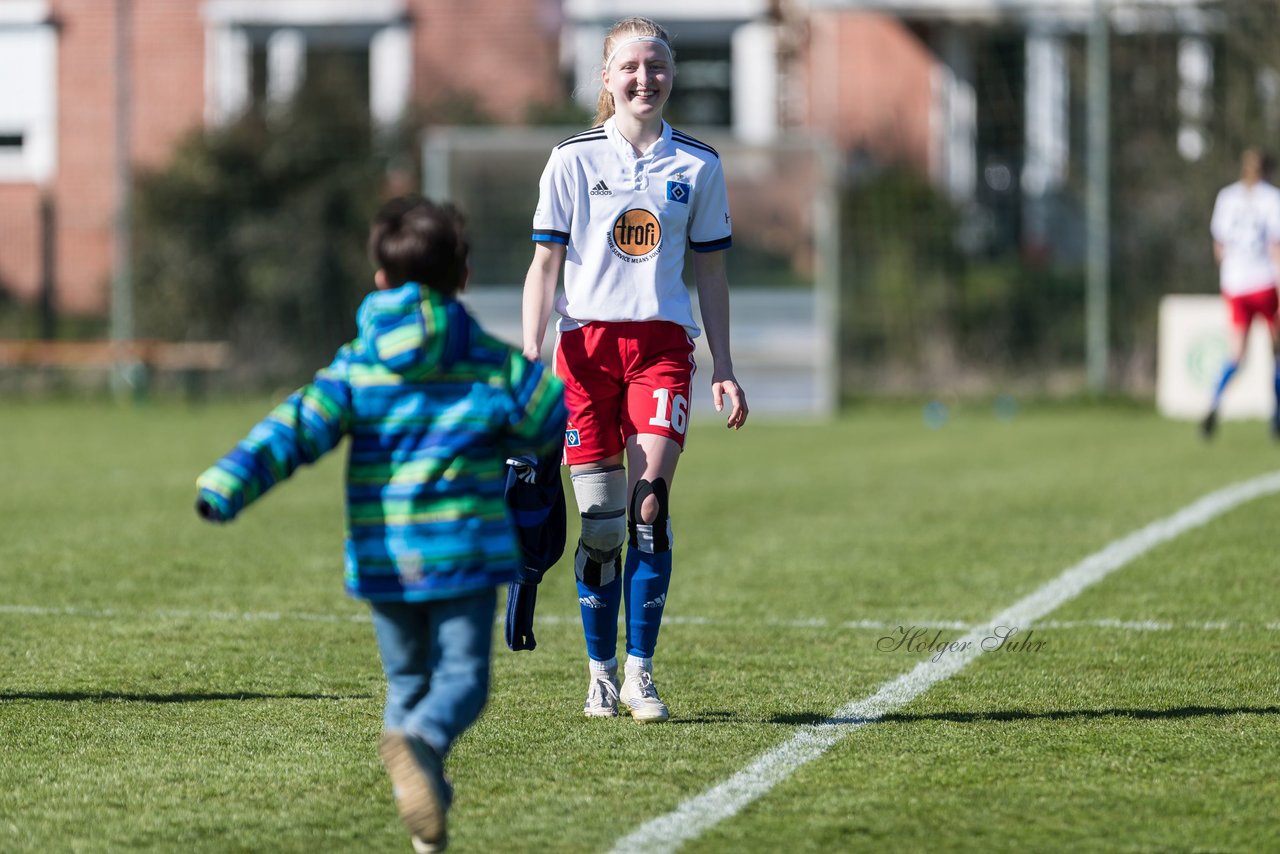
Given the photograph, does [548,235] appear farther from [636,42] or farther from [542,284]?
[636,42]

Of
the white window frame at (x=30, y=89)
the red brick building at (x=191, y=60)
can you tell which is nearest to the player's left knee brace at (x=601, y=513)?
the red brick building at (x=191, y=60)

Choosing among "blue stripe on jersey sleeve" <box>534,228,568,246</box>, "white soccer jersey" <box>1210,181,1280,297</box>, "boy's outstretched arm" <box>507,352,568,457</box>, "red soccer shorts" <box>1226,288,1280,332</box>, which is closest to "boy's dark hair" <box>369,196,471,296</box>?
"boy's outstretched arm" <box>507,352,568,457</box>

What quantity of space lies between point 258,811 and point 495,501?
0.95 meters

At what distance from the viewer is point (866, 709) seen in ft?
18.5

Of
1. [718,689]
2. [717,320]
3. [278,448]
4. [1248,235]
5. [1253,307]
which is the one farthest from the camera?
[1253,307]

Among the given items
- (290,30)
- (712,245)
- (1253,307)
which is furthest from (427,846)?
(290,30)

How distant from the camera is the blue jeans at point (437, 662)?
4039 mm

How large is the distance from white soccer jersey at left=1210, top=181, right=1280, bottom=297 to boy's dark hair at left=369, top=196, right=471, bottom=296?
11831 millimetres

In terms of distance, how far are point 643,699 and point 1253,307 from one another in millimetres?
10765

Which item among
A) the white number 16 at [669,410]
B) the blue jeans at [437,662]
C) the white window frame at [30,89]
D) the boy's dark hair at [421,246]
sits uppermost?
the white window frame at [30,89]

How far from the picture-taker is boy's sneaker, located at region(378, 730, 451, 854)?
3.83 m

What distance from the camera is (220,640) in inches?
270

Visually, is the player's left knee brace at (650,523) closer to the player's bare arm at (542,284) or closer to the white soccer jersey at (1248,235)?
the player's bare arm at (542,284)

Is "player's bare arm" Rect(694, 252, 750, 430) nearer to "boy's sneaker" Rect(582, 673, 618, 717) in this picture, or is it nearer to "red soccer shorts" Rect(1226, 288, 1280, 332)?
"boy's sneaker" Rect(582, 673, 618, 717)
